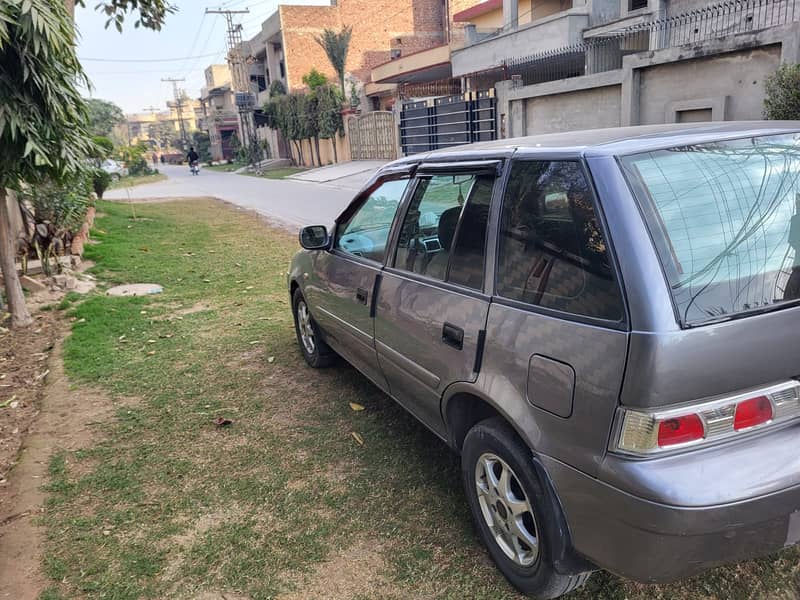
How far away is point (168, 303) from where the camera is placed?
282 inches

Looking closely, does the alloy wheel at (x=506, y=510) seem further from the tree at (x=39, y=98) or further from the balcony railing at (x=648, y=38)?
the balcony railing at (x=648, y=38)

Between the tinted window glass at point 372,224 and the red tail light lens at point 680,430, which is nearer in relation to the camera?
the red tail light lens at point 680,430

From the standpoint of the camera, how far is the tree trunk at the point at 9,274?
6012mm

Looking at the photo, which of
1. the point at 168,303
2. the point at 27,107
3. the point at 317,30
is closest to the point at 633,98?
the point at 168,303

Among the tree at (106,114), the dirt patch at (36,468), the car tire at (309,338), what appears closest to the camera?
the dirt patch at (36,468)

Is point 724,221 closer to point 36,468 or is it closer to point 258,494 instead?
point 258,494

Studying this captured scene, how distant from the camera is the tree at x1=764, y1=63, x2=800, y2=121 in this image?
8234 millimetres

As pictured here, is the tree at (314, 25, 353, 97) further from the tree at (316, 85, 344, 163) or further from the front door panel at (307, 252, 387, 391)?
the front door panel at (307, 252, 387, 391)

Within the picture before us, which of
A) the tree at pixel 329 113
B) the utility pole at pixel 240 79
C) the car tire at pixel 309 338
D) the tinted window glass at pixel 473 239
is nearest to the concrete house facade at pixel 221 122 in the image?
the utility pole at pixel 240 79

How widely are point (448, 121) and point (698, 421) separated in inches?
881

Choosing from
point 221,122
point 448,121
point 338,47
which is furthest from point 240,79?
point 448,121

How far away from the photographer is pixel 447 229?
2.87 metres

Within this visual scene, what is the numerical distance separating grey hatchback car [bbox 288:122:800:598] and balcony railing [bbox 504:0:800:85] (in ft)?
39.5

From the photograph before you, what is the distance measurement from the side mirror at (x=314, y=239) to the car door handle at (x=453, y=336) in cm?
176
